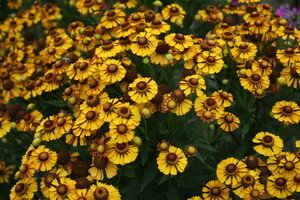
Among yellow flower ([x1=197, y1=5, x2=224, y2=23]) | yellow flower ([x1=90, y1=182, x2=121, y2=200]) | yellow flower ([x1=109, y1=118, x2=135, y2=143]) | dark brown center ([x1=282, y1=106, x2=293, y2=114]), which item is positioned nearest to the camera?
yellow flower ([x1=90, y1=182, x2=121, y2=200])

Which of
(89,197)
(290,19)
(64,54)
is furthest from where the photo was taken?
(290,19)

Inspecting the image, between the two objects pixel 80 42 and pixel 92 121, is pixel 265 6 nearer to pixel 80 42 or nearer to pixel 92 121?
pixel 80 42

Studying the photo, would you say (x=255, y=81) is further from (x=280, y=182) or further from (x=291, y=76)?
(x=280, y=182)

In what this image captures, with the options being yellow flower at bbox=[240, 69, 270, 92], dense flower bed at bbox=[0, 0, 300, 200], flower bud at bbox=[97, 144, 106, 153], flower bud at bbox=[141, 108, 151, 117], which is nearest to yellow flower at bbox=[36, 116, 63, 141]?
dense flower bed at bbox=[0, 0, 300, 200]

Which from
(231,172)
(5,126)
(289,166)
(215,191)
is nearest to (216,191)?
(215,191)

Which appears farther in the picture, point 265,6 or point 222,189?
point 265,6

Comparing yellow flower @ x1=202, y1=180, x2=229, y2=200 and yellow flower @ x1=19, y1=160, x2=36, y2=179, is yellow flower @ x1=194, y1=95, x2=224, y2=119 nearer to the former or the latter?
yellow flower @ x1=202, y1=180, x2=229, y2=200

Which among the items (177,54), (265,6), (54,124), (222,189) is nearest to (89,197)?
(54,124)
